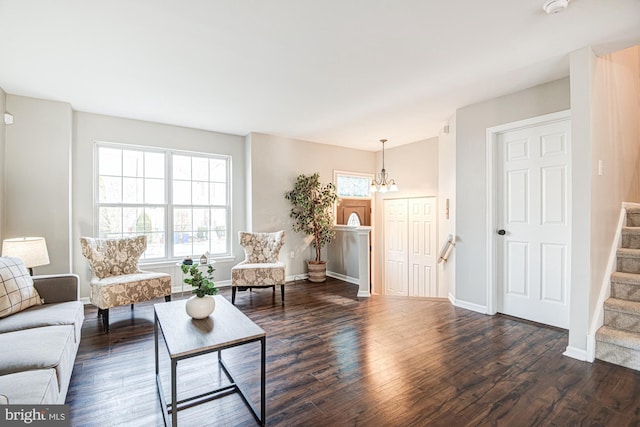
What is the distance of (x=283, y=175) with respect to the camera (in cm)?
536

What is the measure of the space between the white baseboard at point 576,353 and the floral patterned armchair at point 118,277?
158 inches

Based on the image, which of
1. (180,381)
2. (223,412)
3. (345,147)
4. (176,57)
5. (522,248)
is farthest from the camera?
(345,147)

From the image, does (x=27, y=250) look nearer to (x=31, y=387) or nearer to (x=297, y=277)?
(x=31, y=387)

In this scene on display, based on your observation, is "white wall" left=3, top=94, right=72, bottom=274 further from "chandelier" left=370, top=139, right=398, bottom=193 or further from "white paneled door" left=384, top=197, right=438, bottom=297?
"white paneled door" left=384, top=197, right=438, bottom=297

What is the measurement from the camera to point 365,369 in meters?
2.33

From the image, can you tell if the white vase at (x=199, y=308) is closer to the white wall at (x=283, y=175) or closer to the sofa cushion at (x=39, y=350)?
the sofa cushion at (x=39, y=350)

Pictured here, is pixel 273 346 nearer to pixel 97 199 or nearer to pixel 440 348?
pixel 440 348

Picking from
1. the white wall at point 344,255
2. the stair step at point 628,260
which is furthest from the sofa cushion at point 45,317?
the stair step at point 628,260

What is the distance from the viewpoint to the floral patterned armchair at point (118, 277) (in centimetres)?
318

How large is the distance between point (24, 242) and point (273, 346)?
101 inches

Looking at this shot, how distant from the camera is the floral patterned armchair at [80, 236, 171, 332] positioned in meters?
3.18

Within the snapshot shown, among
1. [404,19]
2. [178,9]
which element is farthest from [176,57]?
[404,19]

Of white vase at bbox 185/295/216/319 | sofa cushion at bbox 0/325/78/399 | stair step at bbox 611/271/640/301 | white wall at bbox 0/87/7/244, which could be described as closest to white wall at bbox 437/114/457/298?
stair step at bbox 611/271/640/301

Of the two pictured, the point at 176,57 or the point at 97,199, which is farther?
the point at 97,199
